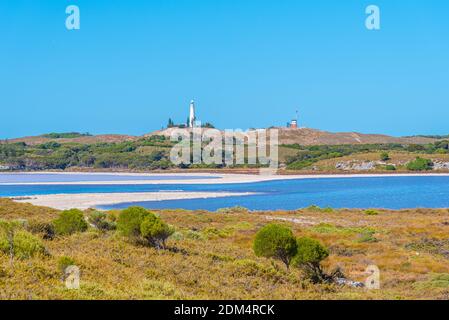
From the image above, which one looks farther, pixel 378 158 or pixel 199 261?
pixel 378 158

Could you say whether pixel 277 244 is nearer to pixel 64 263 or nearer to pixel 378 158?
pixel 64 263

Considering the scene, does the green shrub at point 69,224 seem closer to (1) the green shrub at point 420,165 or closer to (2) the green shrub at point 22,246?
(2) the green shrub at point 22,246

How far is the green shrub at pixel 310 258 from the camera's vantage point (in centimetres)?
2111

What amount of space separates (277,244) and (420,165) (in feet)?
424

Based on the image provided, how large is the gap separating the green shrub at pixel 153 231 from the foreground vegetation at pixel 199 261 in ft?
0.14

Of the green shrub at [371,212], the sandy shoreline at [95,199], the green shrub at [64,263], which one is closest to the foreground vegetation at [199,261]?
the green shrub at [64,263]

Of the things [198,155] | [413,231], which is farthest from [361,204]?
[198,155]

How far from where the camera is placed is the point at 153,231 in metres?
23.2

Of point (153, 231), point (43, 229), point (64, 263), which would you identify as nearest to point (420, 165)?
point (43, 229)

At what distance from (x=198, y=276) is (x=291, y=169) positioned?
142 metres

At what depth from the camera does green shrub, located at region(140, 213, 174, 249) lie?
23.2 metres

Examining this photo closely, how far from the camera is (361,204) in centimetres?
7106

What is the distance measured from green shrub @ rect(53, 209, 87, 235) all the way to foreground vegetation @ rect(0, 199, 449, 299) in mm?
47
